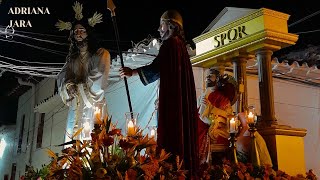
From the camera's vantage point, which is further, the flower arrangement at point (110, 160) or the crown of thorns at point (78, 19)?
the crown of thorns at point (78, 19)

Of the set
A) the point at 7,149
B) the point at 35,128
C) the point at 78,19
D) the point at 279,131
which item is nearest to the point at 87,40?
the point at 78,19

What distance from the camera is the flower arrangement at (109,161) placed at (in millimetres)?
3330

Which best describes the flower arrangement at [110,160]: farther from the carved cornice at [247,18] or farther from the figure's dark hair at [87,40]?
the carved cornice at [247,18]

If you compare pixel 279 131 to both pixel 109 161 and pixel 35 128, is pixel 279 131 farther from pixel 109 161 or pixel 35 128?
pixel 35 128

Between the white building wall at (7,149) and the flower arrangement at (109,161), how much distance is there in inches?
845

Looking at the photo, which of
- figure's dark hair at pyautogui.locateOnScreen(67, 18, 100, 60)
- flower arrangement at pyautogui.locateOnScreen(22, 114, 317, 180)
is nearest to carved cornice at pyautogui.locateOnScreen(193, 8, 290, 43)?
figure's dark hair at pyautogui.locateOnScreen(67, 18, 100, 60)

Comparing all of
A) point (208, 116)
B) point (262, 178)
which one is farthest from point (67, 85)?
point (262, 178)

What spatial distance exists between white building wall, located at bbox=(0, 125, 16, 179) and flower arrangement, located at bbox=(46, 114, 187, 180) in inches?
845

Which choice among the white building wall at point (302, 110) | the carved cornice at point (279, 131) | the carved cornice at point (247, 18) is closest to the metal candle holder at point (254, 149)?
the carved cornice at point (279, 131)

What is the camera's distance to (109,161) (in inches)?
134

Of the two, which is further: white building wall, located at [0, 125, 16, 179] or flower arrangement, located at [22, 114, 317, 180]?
white building wall, located at [0, 125, 16, 179]

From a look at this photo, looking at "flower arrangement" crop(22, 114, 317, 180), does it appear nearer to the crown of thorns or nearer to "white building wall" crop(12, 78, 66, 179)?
the crown of thorns

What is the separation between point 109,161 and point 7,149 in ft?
79.4

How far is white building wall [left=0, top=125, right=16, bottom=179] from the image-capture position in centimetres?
2372
